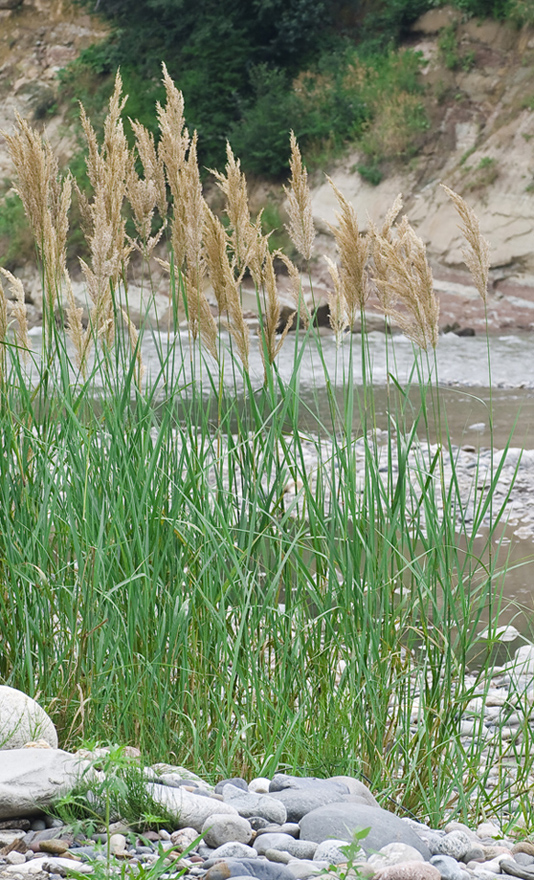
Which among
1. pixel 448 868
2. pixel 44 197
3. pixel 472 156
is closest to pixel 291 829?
pixel 448 868

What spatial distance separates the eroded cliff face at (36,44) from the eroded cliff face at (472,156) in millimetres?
8809

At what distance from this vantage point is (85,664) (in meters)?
2.08

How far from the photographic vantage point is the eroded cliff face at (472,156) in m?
14.7

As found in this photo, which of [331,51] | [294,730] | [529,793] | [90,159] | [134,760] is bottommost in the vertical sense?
[529,793]

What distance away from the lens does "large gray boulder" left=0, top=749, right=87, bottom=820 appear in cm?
156

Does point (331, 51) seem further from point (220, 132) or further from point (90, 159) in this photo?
point (90, 159)

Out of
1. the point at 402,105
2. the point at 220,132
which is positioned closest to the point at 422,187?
the point at 402,105

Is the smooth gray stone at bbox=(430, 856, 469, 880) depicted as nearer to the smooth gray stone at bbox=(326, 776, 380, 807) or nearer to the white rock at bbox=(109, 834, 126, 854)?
the smooth gray stone at bbox=(326, 776, 380, 807)

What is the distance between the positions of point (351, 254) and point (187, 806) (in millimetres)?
1277

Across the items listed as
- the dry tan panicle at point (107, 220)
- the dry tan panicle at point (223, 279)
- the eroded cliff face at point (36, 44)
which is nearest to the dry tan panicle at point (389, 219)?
the dry tan panicle at point (223, 279)

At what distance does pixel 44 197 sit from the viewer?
2.22 meters

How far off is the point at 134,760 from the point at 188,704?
62cm

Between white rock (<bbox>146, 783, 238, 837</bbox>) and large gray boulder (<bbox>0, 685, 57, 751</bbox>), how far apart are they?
0.38 metres

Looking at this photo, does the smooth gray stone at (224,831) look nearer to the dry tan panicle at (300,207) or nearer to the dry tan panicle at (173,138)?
the dry tan panicle at (300,207)
